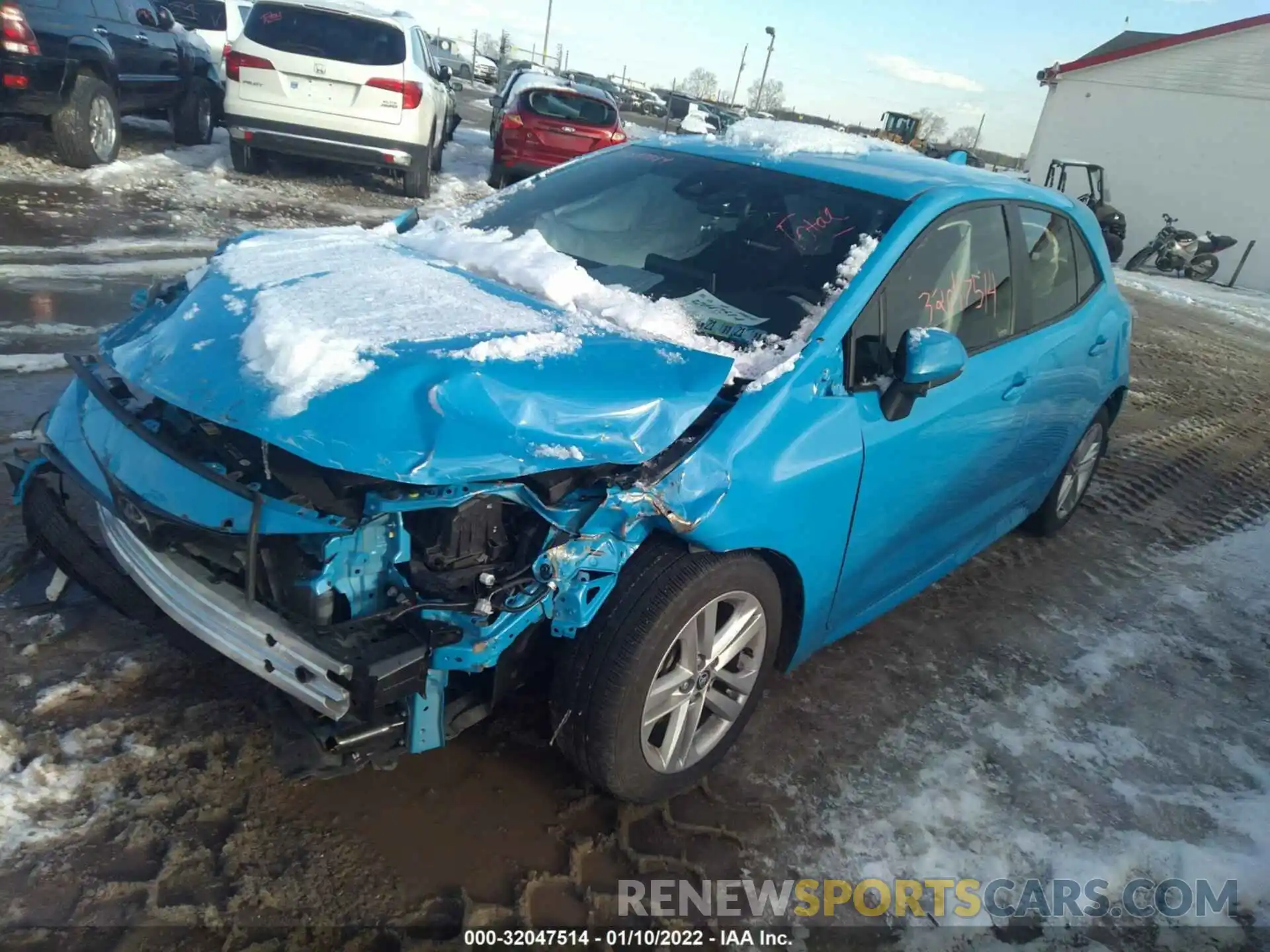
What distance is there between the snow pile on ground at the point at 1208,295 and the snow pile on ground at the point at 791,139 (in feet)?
45.5

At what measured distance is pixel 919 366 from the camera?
2.70m

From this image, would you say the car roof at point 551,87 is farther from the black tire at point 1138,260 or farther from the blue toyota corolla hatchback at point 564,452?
the black tire at point 1138,260

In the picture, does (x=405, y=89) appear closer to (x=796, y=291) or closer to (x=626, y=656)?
(x=796, y=291)

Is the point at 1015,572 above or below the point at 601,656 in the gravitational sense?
below

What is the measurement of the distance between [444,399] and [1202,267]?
75.9ft

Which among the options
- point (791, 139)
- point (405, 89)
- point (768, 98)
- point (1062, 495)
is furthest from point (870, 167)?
point (768, 98)

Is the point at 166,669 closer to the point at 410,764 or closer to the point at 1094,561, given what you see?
the point at 410,764

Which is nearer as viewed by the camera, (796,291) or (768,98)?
(796,291)

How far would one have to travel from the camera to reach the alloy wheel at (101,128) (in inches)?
368

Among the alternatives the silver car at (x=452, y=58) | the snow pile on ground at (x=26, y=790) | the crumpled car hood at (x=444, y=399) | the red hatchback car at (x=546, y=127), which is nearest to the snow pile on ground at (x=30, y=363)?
the crumpled car hood at (x=444, y=399)

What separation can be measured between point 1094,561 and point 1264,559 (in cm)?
116

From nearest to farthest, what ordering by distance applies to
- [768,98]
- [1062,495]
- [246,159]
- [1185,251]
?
[1062,495] < [246,159] < [1185,251] < [768,98]

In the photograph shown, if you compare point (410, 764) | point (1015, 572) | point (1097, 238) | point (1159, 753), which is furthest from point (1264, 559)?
point (410, 764)

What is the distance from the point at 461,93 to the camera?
30.8m
